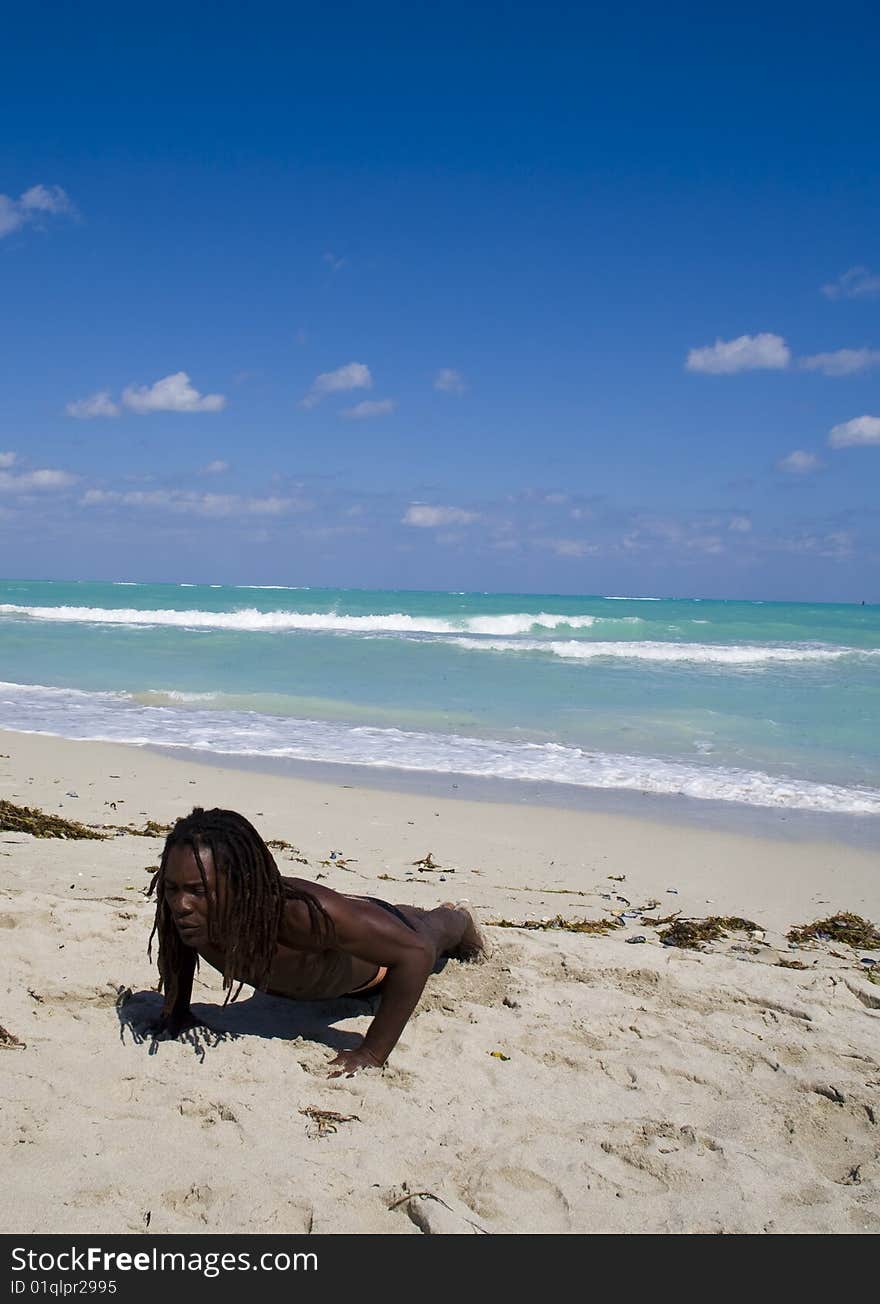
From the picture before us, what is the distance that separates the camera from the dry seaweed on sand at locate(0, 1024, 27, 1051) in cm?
312

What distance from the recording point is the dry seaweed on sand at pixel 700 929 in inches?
205

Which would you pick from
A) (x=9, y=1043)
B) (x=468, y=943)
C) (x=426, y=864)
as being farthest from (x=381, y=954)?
(x=426, y=864)

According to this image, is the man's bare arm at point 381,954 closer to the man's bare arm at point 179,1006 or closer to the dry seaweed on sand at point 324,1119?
the dry seaweed on sand at point 324,1119

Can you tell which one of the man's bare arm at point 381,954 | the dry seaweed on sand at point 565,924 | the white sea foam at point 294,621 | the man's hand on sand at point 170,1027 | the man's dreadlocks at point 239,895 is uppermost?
the white sea foam at point 294,621

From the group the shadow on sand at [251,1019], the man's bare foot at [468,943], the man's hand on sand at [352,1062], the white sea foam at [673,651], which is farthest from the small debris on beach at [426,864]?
the white sea foam at [673,651]

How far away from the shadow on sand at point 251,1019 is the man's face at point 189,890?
59cm

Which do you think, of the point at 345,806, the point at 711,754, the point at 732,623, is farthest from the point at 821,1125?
the point at 732,623

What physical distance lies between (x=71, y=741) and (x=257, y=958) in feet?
26.6

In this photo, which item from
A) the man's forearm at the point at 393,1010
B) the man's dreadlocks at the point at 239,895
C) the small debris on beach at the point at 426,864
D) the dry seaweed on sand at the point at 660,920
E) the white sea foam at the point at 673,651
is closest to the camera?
the man's dreadlocks at the point at 239,895

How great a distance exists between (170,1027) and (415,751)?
24.4 feet

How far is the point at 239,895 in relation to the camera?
3025mm

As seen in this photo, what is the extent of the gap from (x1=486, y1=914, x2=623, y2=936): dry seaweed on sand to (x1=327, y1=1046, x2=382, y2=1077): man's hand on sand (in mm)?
1853

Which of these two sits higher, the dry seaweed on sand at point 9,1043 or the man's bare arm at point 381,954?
the man's bare arm at point 381,954

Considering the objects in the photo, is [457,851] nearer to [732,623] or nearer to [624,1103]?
[624,1103]
